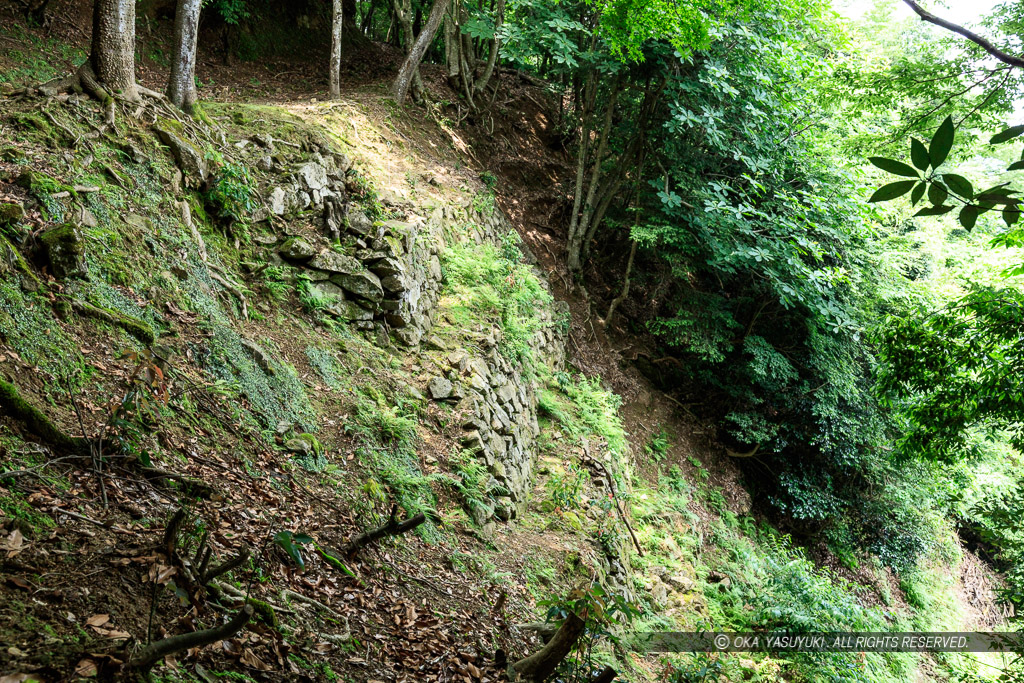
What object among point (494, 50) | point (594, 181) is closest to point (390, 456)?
point (594, 181)

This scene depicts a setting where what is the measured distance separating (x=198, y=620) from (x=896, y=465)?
13.3 m

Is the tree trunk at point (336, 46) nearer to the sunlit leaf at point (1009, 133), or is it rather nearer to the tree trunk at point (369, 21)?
the tree trunk at point (369, 21)

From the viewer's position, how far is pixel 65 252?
3920mm

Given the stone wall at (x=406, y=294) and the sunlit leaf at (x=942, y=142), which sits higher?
the sunlit leaf at (x=942, y=142)

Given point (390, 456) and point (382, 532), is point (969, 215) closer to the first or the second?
point (382, 532)

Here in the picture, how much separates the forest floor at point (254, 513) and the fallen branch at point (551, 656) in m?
0.24

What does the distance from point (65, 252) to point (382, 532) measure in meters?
2.79

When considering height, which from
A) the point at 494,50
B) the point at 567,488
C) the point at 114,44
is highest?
the point at 494,50

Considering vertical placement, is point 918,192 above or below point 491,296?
above

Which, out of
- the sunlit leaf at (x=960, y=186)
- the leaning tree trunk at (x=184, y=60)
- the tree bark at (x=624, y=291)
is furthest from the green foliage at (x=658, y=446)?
the sunlit leaf at (x=960, y=186)

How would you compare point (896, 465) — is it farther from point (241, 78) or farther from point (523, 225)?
point (241, 78)

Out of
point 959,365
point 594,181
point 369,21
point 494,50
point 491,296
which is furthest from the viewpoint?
point 369,21

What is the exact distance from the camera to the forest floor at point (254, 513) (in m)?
2.50

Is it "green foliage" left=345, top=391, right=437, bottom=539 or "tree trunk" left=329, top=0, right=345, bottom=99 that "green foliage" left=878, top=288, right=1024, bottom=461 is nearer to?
"green foliage" left=345, top=391, right=437, bottom=539
